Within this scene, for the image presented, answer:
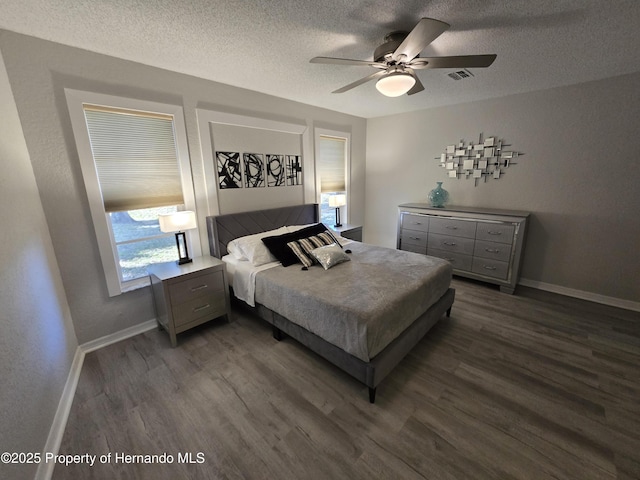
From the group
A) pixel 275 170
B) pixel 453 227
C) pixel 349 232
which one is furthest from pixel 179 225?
pixel 453 227

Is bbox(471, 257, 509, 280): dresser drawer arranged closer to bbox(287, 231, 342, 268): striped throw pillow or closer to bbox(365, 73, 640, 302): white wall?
bbox(365, 73, 640, 302): white wall

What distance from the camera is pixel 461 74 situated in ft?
8.95

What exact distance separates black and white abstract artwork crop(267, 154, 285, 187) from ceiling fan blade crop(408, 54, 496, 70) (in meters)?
2.05

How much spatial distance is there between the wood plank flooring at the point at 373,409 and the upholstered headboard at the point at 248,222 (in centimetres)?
103

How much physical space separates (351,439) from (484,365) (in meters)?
1.34

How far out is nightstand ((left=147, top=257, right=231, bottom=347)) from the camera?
2.43 meters

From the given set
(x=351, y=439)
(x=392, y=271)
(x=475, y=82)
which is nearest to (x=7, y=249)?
(x=351, y=439)

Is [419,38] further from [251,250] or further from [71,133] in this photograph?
[71,133]

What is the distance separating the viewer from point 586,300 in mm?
3264

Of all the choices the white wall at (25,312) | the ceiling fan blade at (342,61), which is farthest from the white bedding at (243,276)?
the ceiling fan blade at (342,61)

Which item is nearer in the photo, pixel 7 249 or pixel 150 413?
pixel 7 249

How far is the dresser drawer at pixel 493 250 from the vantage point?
3.39 meters

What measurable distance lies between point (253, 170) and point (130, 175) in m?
1.33

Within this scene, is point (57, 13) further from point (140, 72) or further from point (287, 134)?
point (287, 134)
